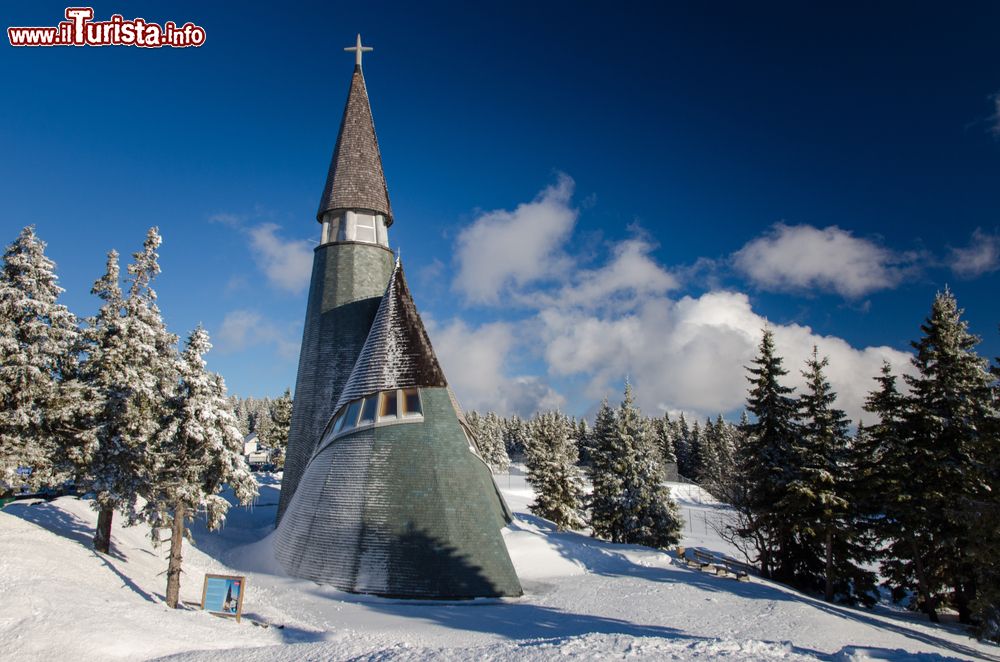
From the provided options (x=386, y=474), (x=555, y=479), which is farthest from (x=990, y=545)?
(x=555, y=479)

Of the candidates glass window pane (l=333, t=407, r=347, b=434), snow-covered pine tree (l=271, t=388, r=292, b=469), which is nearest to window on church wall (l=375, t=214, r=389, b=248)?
glass window pane (l=333, t=407, r=347, b=434)

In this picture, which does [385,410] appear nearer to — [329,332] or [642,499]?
[329,332]

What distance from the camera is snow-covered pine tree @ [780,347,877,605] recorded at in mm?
23031

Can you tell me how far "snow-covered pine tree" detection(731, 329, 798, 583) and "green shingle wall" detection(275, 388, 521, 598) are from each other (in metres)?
13.1

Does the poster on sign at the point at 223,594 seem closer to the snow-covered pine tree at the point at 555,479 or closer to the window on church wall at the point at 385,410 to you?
the window on church wall at the point at 385,410

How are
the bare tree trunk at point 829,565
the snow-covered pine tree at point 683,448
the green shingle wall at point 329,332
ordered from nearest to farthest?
the bare tree trunk at point 829,565 → the green shingle wall at point 329,332 → the snow-covered pine tree at point 683,448

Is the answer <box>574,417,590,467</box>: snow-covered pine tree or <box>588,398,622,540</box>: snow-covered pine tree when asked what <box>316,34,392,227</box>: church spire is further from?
<box>574,417,590,467</box>: snow-covered pine tree

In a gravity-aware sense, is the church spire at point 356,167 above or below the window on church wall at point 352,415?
above

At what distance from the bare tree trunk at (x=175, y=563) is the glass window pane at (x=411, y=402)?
7081 millimetres

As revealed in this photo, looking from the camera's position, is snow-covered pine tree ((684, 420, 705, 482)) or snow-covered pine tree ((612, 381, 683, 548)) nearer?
snow-covered pine tree ((612, 381, 683, 548))

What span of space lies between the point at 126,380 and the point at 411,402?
353 inches

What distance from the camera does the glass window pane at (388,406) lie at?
63.5ft

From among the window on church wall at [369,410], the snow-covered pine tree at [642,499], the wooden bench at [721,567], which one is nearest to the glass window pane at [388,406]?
the window on church wall at [369,410]

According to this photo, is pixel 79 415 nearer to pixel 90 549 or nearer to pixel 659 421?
pixel 90 549
